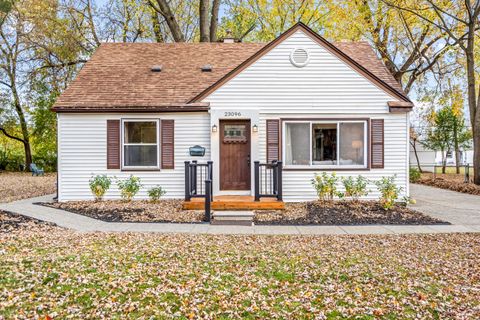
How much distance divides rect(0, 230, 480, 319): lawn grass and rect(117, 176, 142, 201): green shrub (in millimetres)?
3990

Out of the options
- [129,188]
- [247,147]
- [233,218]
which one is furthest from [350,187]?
[129,188]

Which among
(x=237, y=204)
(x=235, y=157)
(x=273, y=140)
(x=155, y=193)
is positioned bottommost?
(x=237, y=204)

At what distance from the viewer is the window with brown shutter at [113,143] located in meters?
11.2

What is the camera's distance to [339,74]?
36.2ft

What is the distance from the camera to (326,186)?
1039 centimetres

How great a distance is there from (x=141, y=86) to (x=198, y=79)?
1.90 meters

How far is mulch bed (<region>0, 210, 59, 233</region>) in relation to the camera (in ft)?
24.3

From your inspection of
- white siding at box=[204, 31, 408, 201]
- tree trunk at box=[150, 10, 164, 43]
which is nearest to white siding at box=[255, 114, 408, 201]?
white siding at box=[204, 31, 408, 201]

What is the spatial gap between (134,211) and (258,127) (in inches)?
171

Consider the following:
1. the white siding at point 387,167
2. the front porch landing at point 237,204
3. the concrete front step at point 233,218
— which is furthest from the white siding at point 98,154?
Answer: the concrete front step at point 233,218

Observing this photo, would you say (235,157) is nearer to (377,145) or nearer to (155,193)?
(155,193)

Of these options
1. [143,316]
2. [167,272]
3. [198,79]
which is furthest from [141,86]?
[143,316]

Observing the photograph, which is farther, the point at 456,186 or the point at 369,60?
the point at 456,186

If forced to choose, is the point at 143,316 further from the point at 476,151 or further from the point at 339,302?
the point at 476,151
